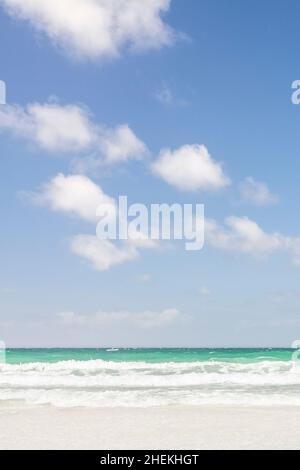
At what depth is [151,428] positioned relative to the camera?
1042 centimetres

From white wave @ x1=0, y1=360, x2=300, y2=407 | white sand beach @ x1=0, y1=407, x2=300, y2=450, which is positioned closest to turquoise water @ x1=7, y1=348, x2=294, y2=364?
white wave @ x1=0, y1=360, x2=300, y2=407

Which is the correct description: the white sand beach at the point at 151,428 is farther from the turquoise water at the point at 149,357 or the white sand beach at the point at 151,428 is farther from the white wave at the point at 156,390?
the turquoise water at the point at 149,357

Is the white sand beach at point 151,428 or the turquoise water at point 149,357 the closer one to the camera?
the white sand beach at point 151,428

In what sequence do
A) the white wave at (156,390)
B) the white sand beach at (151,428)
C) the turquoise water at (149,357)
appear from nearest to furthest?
the white sand beach at (151,428) < the white wave at (156,390) < the turquoise water at (149,357)

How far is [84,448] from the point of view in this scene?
8719 millimetres

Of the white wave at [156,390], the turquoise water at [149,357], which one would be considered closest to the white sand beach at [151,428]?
the white wave at [156,390]

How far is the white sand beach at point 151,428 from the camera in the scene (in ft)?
29.3

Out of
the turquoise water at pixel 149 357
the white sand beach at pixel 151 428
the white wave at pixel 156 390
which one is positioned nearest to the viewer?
the white sand beach at pixel 151 428

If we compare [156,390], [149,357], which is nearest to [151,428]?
[156,390]

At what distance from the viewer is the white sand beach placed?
8.92m

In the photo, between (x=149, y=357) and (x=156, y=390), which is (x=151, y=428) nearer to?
(x=156, y=390)

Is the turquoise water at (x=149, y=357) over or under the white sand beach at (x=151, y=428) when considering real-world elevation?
over
